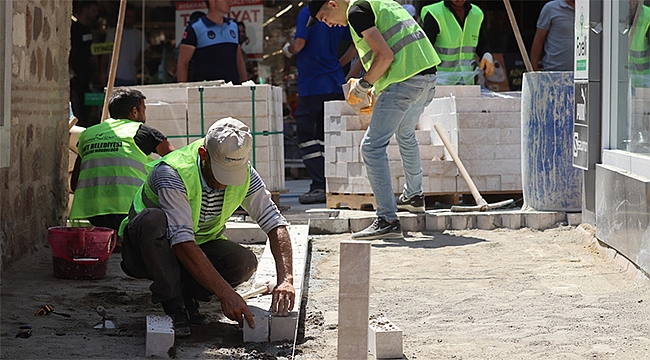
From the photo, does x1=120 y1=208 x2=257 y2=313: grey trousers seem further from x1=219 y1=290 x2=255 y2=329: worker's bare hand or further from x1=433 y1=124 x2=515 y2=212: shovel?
x1=433 y1=124 x2=515 y2=212: shovel

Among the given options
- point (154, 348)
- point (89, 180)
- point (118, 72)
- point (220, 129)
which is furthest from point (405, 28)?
point (118, 72)

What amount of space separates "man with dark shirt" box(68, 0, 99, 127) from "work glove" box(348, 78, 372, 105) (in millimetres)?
6275

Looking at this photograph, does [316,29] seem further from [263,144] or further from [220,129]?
[220,129]

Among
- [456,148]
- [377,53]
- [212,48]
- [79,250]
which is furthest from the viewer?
[212,48]

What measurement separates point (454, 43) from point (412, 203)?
6.92 ft

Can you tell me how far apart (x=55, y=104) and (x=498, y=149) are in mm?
3816

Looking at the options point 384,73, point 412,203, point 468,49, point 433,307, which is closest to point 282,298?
point 433,307

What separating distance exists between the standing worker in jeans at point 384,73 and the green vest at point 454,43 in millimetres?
1967

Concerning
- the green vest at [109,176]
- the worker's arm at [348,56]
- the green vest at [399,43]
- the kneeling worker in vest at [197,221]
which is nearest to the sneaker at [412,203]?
the green vest at [399,43]

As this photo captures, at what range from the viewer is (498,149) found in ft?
25.9

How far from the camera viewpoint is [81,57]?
39.1ft

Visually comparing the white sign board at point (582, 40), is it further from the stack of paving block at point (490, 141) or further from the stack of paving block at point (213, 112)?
the stack of paving block at point (213, 112)

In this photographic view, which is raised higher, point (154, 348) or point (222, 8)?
point (222, 8)

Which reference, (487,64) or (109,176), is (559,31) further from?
(109,176)
